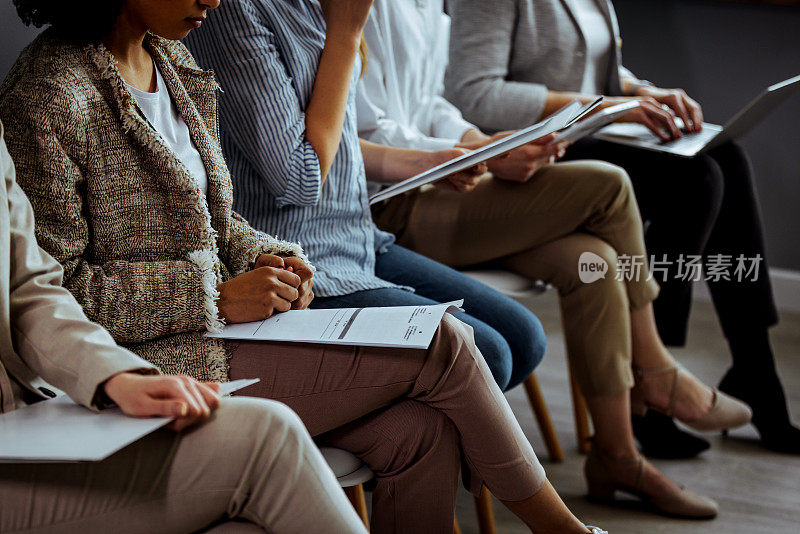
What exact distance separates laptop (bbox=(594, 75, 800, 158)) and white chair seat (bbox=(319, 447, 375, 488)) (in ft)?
3.21

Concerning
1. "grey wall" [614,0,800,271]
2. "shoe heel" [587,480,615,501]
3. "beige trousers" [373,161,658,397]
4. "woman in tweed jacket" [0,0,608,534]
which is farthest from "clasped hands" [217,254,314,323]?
"grey wall" [614,0,800,271]

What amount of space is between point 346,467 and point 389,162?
0.58 metres

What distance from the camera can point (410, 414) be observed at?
99cm

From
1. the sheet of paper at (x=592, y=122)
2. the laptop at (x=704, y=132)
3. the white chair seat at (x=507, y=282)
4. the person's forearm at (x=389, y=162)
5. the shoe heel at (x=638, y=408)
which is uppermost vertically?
the sheet of paper at (x=592, y=122)

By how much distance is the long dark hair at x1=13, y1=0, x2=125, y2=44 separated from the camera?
2.96ft

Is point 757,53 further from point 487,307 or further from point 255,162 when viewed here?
point 255,162

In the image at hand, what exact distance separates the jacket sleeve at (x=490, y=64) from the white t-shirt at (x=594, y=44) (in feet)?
0.53

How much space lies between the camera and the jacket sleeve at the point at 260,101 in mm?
1125

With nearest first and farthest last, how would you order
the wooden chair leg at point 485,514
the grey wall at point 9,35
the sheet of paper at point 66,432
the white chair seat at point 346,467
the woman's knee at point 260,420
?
the sheet of paper at point 66,432
the woman's knee at point 260,420
the white chair seat at point 346,467
the grey wall at point 9,35
the wooden chair leg at point 485,514

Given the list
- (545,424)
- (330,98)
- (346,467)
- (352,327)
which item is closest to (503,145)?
(330,98)

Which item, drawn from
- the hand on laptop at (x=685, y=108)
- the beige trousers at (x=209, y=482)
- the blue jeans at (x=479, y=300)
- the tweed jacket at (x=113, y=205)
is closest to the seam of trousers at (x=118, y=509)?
the beige trousers at (x=209, y=482)

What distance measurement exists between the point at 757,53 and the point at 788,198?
510mm

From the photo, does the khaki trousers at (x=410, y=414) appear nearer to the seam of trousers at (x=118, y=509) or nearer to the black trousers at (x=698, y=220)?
the seam of trousers at (x=118, y=509)

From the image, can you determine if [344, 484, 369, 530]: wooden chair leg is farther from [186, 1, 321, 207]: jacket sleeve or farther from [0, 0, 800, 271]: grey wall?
[0, 0, 800, 271]: grey wall
